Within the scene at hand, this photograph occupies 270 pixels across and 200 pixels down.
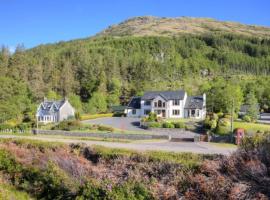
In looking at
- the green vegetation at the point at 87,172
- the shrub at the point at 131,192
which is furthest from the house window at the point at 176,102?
the shrub at the point at 131,192

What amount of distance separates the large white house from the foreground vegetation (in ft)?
171

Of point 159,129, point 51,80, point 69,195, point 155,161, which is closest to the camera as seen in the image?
point 69,195

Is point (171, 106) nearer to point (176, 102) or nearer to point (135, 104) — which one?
point (176, 102)

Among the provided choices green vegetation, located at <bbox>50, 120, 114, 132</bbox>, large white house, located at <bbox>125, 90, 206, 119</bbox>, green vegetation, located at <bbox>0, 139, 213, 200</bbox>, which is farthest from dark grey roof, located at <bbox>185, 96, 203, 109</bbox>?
green vegetation, located at <bbox>0, 139, 213, 200</bbox>

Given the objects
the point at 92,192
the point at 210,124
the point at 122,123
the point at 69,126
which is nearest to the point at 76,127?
the point at 69,126

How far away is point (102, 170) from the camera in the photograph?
15.4m

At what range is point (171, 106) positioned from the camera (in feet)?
236

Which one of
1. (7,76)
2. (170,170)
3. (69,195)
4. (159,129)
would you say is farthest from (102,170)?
(7,76)

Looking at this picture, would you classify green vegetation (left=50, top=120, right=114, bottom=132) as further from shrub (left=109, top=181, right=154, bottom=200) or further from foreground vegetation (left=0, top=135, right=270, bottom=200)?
shrub (left=109, top=181, right=154, bottom=200)

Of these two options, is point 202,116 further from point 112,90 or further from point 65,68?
point 65,68

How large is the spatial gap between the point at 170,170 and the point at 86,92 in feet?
267

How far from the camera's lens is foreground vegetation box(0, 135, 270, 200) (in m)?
11.8

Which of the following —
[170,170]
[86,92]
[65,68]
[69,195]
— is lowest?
[69,195]

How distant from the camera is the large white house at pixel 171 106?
70438 mm
